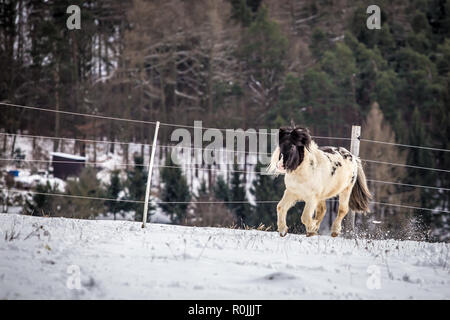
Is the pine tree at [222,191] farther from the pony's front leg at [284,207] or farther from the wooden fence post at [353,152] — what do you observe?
the pony's front leg at [284,207]

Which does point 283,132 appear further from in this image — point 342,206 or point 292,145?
point 342,206

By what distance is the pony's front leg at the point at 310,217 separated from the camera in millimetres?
7797

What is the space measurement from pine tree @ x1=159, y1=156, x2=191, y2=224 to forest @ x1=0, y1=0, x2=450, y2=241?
3.7 inches

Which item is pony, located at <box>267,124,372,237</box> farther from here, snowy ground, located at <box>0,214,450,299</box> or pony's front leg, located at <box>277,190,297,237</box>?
snowy ground, located at <box>0,214,450,299</box>

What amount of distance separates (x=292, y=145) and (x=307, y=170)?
46 cm

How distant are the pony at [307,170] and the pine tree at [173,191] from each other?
27.8 metres

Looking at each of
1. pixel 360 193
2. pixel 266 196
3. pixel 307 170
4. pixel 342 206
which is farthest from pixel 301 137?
pixel 266 196

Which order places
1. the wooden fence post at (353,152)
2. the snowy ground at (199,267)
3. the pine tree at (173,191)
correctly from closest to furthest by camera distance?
the snowy ground at (199,267), the wooden fence post at (353,152), the pine tree at (173,191)

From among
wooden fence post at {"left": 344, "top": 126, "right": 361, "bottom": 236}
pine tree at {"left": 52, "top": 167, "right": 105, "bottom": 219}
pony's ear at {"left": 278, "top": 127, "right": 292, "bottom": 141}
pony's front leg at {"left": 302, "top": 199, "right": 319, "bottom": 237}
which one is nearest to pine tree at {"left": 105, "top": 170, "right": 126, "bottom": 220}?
pine tree at {"left": 52, "top": 167, "right": 105, "bottom": 219}

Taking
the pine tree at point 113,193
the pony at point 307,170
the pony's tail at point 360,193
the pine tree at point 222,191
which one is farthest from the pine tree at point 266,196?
the pony at point 307,170

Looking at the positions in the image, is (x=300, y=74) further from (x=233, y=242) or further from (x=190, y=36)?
(x=233, y=242)

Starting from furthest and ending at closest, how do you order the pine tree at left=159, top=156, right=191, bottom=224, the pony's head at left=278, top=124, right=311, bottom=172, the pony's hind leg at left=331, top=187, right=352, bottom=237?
the pine tree at left=159, top=156, right=191, bottom=224, the pony's hind leg at left=331, top=187, right=352, bottom=237, the pony's head at left=278, top=124, right=311, bottom=172

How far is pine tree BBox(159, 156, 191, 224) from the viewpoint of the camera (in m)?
36.1

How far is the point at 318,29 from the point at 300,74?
5.34 m
